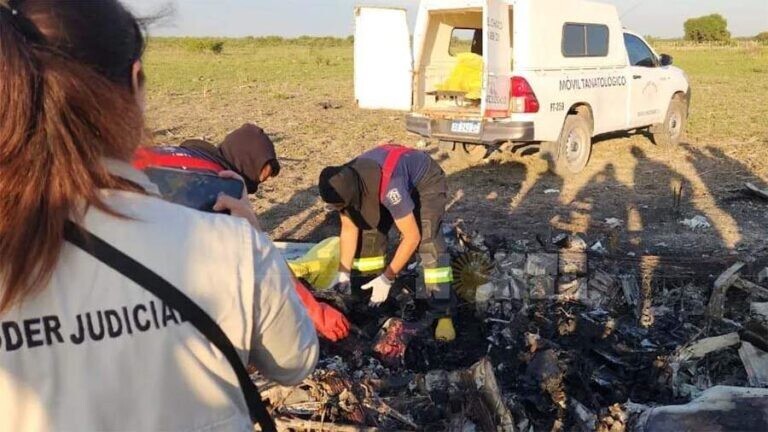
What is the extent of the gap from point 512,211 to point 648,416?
5.40m

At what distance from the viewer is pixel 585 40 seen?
10258 mm

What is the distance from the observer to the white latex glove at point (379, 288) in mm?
Result: 5016

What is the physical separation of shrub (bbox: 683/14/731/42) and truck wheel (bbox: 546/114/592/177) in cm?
5435

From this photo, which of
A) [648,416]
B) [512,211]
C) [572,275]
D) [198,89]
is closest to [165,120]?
[198,89]

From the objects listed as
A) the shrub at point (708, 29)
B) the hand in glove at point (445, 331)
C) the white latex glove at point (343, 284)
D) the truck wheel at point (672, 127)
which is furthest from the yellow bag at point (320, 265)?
the shrub at point (708, 29)

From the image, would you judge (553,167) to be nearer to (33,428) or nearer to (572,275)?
(572,275)

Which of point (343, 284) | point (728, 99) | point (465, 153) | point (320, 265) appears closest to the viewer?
point (343, 284)

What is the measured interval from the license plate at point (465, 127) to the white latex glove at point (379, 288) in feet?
15.0

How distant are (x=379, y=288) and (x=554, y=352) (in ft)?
4.80

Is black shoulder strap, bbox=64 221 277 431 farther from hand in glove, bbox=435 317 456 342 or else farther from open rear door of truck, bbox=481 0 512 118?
open rear door of truck, bbox=481 0 512 118

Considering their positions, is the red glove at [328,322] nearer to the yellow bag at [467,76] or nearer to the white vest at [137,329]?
the white vest at [137,329]

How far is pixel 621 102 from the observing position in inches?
437

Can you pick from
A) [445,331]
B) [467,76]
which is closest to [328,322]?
[445,331]

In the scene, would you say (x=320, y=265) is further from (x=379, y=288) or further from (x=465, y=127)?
(x=465, y=127)
